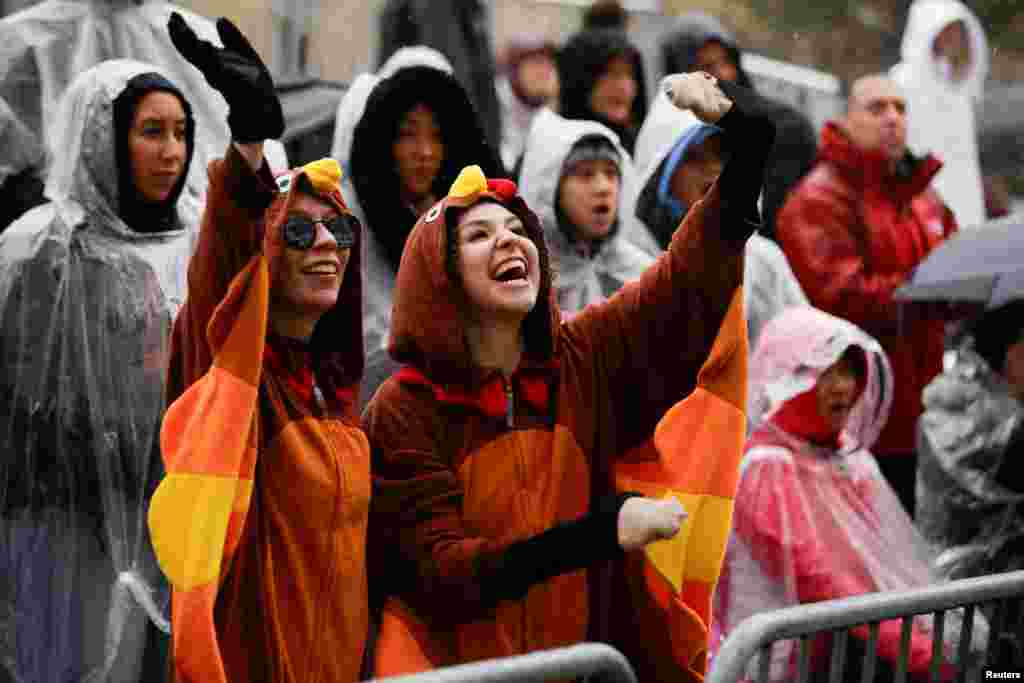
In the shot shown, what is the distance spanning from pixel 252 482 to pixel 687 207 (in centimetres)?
320

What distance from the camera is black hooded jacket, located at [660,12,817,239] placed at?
28.1 feet

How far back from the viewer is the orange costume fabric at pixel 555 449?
3.89m

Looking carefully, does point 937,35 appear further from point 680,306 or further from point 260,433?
point 260,433

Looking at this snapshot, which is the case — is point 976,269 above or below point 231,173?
below

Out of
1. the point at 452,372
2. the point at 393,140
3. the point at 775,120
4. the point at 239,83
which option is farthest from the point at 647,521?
the point at 775,120

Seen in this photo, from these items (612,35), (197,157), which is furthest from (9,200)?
(612,35)

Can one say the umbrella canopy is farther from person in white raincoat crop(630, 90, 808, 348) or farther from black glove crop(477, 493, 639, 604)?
black glove crop(477, 493, 639, 604)

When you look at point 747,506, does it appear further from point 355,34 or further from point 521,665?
point 355,34

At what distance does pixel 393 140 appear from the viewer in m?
5.89

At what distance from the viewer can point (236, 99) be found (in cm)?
370

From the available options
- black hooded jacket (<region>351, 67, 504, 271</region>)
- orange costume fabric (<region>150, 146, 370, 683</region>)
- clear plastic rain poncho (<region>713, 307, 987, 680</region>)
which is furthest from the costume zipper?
black hooded jacket (<region>351, 67, 504, 271</region>)

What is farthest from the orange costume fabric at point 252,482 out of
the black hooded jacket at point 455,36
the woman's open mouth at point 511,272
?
the black hooded jacket at point 455,36

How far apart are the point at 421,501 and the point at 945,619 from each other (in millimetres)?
1281

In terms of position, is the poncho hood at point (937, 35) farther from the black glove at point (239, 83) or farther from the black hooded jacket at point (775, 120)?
the black glove at point (239, 83)
